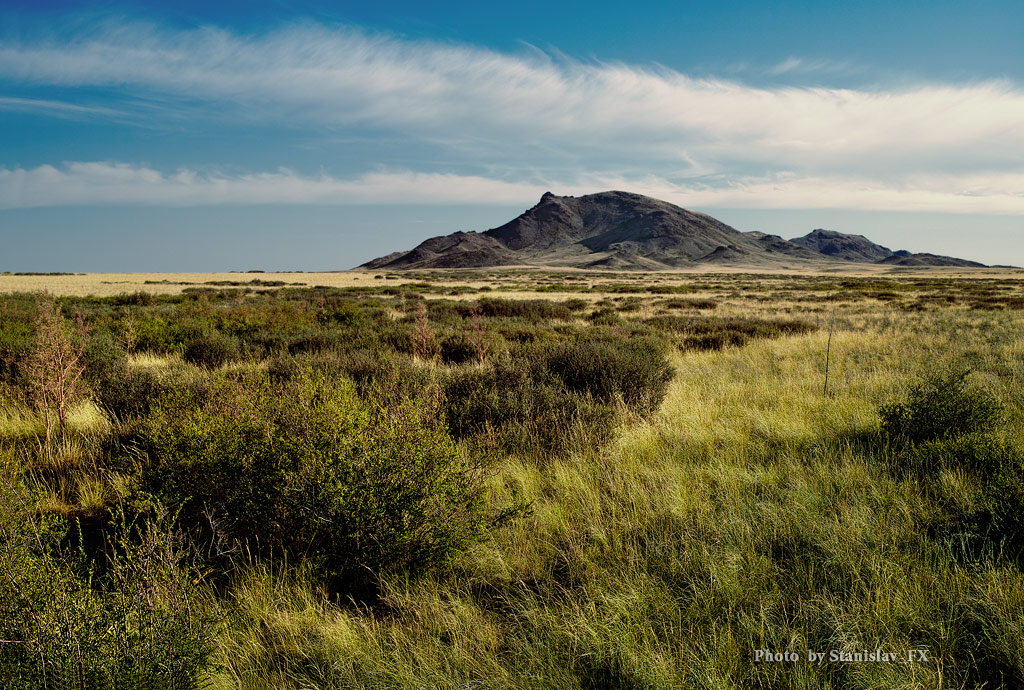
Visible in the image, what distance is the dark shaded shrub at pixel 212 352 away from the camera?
924 centimetres

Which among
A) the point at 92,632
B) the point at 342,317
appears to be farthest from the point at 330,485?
the point at 342,317

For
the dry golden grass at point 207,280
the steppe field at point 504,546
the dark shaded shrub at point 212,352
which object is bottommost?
the steppe field at point 504,546

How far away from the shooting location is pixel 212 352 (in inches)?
369

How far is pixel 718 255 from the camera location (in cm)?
17912

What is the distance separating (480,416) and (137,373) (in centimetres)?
421

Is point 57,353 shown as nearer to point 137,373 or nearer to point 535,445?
point 137,373

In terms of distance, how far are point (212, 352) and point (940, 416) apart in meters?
10.6

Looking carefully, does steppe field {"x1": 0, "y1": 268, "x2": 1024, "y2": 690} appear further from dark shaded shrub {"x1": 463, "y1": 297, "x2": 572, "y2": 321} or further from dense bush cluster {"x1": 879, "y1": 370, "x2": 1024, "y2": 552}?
dark shaded shrub {"x1": 463, "y1": 297, "x2": 572, "y2": 321}

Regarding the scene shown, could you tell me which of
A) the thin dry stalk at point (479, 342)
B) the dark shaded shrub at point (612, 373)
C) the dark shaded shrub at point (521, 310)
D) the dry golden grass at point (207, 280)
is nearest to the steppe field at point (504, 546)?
the dark shaded shrub at point (612, 373)

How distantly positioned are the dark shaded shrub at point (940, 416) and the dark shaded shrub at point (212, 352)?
972 cm

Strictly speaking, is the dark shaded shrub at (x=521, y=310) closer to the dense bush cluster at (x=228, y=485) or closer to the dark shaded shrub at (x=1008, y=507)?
the dense bush cluster at (x=228, y=485)

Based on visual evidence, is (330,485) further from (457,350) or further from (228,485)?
(457,350)

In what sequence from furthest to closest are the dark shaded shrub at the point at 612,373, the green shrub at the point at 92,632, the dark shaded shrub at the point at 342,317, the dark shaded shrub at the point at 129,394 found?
1. the dark shaded shrub at the point at 342,317
2. the dark shaded shrub at the point at 612,373
3. the dark shaded shrub at the point at 129,394
4. the green shrub at the point at 92,632

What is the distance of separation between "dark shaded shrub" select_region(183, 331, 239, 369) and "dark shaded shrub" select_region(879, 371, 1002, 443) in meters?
9.72
